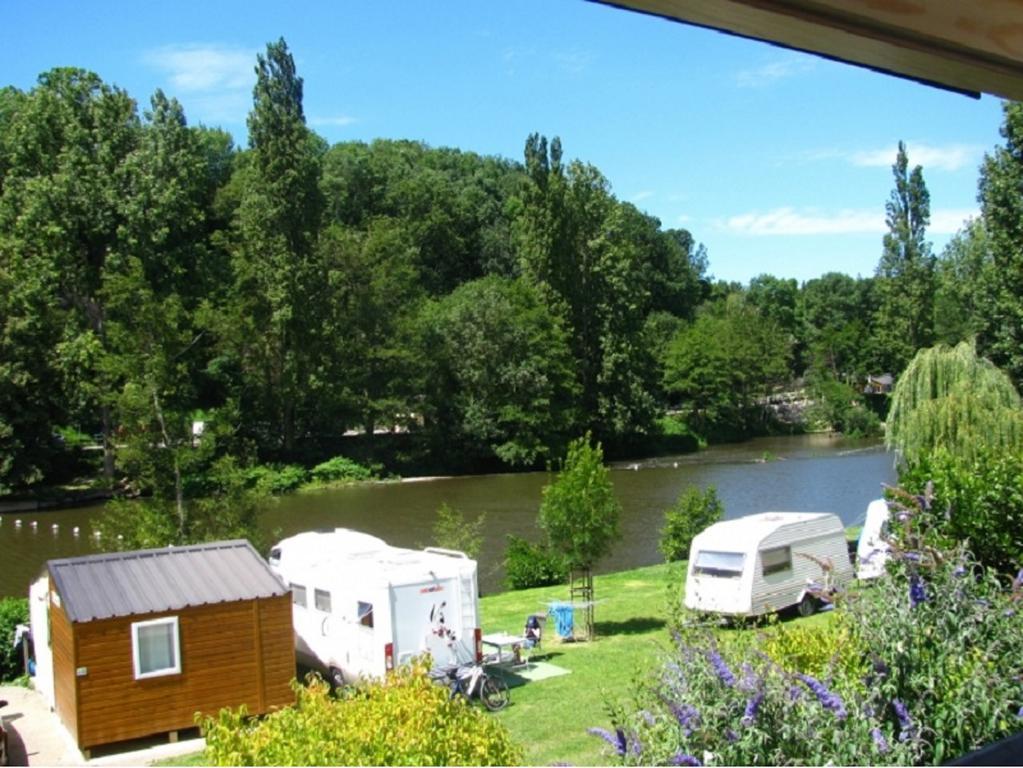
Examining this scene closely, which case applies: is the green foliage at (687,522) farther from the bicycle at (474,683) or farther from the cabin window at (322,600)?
the bicycle at (474,683)

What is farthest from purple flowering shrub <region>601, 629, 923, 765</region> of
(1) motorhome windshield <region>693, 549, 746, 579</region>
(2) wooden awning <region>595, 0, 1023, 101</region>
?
(1) motorhome windshield <region>693, 549, 746, 579</region>

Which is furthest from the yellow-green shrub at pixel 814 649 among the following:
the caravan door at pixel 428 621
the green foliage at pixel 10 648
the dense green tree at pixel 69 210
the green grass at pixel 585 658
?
the dense green tree at pixel 69 210

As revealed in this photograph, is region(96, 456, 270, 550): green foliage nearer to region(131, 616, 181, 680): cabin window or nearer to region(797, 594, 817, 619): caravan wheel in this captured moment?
region(131, 616, 181, 680): cabin window

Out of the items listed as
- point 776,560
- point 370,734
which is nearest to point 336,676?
point 776,560

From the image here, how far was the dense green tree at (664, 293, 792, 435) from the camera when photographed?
190ft

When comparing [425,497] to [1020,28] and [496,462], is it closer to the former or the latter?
[496,462]

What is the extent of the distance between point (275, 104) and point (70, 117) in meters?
8.73

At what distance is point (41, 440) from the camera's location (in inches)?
1575

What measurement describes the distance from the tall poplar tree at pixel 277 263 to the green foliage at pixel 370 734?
4093 centimetres

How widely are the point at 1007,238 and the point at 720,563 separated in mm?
13842

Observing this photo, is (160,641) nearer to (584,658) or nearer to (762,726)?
(584,658)

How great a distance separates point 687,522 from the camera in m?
23.2

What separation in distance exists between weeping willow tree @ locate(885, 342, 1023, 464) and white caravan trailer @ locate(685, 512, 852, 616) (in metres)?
4.63

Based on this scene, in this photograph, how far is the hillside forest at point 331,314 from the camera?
4144cm
